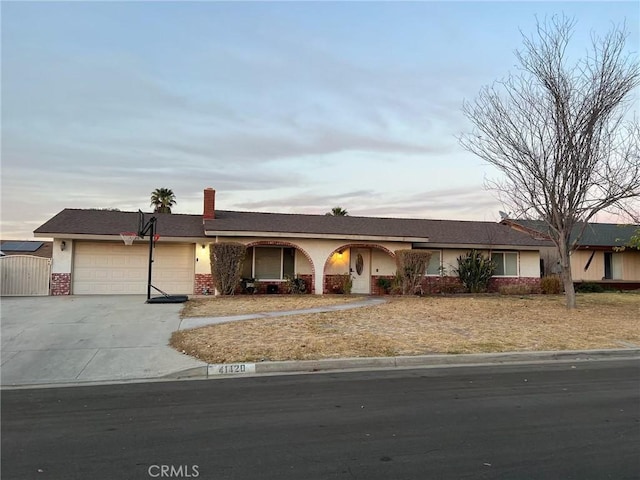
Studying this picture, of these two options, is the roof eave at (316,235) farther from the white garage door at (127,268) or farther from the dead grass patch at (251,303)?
the dead grass patch at (251,303)

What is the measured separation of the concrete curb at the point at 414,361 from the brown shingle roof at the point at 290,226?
37.5 feet

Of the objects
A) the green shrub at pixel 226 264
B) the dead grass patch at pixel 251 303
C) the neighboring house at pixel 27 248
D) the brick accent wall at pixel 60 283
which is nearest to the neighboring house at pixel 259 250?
the brick accent wall at pixel 60 283

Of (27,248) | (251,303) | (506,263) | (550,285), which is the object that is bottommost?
(251,303)

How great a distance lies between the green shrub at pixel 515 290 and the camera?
2161 cm

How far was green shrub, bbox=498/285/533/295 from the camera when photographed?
21.6m


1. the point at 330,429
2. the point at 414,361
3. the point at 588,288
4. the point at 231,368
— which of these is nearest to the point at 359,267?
the point at 588,288

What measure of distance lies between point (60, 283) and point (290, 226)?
9.45 meters

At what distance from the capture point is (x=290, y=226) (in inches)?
806

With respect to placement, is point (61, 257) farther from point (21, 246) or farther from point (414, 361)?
point (21, 246)

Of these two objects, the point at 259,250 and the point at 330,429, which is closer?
Answer: the point at 330,429

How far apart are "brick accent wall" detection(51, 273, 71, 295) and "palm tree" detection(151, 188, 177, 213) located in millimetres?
25508

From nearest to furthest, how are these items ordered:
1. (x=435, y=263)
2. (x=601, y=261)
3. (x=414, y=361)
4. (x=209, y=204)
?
(x=414, y=361) < (x=209, y=204) < (x=435, y=263) < (x=601, y=261)

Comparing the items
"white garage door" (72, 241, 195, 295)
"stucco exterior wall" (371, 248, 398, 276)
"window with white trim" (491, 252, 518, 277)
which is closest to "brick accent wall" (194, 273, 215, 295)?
"white garage door" (72, 241, 195, 295)

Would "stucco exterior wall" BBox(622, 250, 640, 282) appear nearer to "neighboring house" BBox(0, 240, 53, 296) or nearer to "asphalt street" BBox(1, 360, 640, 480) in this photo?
"asphalt street" BBox(1, 360, 640, 480)
